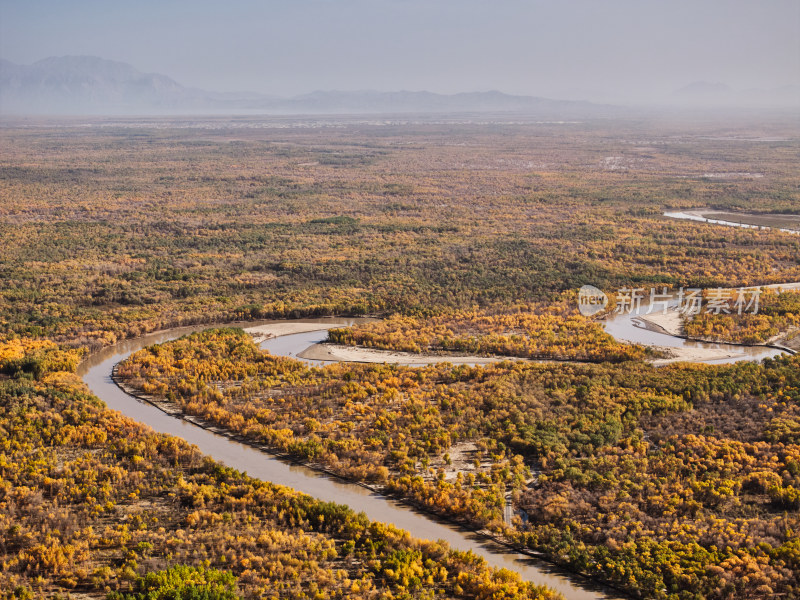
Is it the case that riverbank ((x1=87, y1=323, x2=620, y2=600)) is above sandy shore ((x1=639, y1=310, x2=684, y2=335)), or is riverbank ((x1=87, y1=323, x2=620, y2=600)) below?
below

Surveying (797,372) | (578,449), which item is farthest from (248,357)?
(797,372)

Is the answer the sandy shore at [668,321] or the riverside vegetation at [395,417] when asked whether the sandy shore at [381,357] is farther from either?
the sandy shore at [668,321]

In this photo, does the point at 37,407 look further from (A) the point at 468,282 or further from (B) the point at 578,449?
(A) the point at 468,282

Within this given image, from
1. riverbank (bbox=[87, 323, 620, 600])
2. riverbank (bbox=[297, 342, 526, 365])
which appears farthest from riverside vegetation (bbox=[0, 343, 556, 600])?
riverbank (bbox=[297, 342, 526, 365])

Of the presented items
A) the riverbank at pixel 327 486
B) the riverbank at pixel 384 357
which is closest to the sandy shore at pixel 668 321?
the riverbank at pixel 384 357

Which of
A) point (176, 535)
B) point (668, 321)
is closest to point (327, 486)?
point (176, 535)

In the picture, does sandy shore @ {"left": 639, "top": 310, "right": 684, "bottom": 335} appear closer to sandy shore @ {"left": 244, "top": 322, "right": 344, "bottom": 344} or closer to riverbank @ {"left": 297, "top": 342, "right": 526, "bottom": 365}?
riverbank @ {"left": 297, "top": 342, "right": 526, "bottom": 365}
